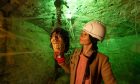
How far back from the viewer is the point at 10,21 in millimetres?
8414

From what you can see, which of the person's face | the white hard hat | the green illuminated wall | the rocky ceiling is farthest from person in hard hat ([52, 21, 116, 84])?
the rocky ceiling

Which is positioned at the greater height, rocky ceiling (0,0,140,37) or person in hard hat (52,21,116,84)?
rocky ceiling (0,0,140,37)

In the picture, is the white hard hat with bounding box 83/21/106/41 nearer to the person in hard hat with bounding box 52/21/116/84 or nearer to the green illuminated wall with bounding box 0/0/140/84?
the person in hard hat with bounding box 52/21/116/84

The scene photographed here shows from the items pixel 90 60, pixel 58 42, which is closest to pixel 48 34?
pixel 58 42

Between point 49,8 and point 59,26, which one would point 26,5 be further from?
point 59,26

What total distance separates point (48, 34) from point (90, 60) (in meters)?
3.00

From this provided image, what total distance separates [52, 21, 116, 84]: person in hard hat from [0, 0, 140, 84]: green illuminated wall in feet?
6.97

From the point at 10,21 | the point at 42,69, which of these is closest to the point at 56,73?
→ the point at 42,69

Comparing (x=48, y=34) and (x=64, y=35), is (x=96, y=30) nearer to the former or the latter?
(x=64, y=35)

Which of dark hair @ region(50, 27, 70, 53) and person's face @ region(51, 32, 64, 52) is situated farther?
dark hair @ region(50, 27, 70, 53)

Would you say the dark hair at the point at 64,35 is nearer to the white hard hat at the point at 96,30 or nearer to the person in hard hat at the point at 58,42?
the person in hard hat at the point at 58,42

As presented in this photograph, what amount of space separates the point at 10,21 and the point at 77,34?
214cm

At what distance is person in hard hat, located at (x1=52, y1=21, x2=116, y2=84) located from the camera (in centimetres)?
587

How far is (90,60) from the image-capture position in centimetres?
596
